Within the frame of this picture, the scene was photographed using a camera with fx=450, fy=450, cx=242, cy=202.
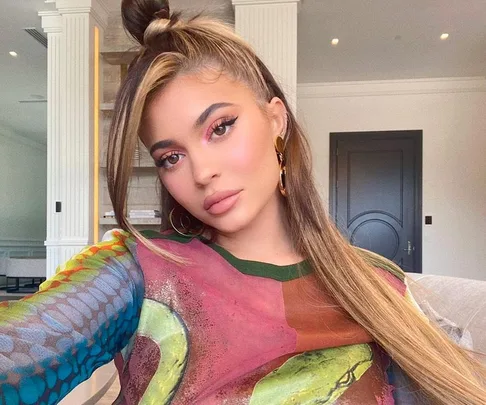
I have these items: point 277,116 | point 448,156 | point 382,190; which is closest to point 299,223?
point 277,116

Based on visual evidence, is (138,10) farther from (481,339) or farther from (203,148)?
(481,339)

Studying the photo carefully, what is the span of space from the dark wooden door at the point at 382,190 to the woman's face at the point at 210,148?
4224 mm

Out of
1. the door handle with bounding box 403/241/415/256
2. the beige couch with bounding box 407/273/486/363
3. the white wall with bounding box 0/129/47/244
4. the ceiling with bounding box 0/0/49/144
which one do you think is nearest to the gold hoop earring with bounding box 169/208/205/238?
the beige couch with bounding box 407/273/486/363

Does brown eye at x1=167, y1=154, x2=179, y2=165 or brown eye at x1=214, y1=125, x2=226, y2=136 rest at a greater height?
brown eye at x1=214, y1=125, x2=226, y2=136

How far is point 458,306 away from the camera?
30.9 inches

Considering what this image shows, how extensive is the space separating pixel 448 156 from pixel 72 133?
3.73 metres

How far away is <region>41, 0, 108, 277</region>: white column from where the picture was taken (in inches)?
122

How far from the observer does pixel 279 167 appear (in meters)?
0.65

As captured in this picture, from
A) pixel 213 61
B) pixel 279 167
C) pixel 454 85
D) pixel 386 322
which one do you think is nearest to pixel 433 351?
pixel 386 322

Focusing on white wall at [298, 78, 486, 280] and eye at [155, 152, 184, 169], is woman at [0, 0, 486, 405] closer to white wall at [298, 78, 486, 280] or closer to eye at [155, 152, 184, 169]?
eye at [155, 152, 184, 169]

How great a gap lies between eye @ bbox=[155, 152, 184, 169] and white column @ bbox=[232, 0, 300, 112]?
2628 mm

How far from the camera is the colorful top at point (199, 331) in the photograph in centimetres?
44

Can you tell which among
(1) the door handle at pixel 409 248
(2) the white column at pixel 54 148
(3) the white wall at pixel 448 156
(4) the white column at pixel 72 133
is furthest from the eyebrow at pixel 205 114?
(1) the door handle at pixel 409 248

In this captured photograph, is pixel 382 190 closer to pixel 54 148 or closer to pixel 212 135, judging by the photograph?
pixel 54 148
